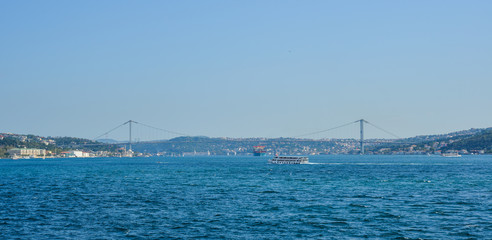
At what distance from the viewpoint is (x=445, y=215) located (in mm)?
36375

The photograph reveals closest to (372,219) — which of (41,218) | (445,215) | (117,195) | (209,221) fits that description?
(445,215)

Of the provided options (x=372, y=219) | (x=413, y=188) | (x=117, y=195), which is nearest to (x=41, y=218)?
(x=117, y=195)

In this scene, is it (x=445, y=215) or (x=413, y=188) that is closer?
(x=445, y=215)

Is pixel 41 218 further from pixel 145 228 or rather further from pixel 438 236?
pixel 438 236

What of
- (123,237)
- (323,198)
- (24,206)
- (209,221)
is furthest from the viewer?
(323,198)

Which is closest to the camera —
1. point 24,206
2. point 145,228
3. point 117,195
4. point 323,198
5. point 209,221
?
point 145,228

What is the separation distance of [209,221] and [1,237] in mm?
11813

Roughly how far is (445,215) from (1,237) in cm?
2709

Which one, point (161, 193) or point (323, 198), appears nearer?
point (323, 198)

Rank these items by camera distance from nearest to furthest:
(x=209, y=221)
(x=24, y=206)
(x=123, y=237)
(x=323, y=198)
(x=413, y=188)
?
(x=123, y=237) < (x=209, y=221) < (x=24, y=206) < (x=323, y=198) < (x=413, y=188)

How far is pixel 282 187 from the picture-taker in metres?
59.4

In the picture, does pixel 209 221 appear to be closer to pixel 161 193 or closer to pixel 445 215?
pixel 445 215

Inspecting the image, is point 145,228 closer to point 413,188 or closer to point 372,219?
point 372,219

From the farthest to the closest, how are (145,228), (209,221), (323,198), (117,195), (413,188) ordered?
1. (413,188)
2. (117,195)
3. (323,198)
4. (209,221)
5. (145,228)
